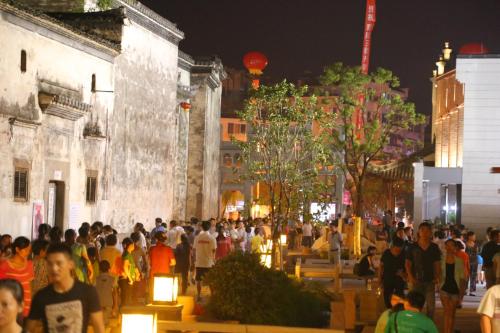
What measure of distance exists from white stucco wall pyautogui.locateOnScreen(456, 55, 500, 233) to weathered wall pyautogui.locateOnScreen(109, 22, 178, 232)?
40.4 ft

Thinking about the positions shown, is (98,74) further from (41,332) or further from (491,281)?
(41,332)

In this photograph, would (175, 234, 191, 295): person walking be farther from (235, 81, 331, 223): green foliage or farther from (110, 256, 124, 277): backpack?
(235, 81, 331, 223): green foliage

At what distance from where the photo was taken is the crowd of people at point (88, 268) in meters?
7.71

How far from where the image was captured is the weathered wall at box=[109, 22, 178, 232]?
3097 cm

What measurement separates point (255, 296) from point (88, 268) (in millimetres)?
2729

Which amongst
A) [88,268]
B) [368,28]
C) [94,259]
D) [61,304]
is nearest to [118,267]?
[94,259]

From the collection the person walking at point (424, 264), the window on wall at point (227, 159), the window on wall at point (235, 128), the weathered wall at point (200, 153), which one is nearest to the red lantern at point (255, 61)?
the weathered wall at point (200, 153)

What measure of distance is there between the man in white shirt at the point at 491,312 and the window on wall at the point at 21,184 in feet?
48.9

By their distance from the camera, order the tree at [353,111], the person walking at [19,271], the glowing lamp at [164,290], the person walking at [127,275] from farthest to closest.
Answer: the tree at [353,111] < the person walking at [127,275] < the glowing lamp at [164,290] < the person walking at [19,271]

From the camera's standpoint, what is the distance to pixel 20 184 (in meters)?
22.9

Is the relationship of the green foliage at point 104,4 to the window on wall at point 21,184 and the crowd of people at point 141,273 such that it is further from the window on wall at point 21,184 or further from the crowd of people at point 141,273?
the window on wall at point 21,184

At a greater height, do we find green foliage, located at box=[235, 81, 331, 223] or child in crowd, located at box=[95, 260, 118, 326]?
green foliage, located at box=[235, 81, 331, 223]


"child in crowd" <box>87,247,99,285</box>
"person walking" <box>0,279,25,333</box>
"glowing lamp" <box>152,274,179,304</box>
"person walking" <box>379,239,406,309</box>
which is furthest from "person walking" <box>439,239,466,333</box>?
"person walking" <box>0,279,25,333</box>

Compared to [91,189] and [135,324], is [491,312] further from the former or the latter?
[91,189]
